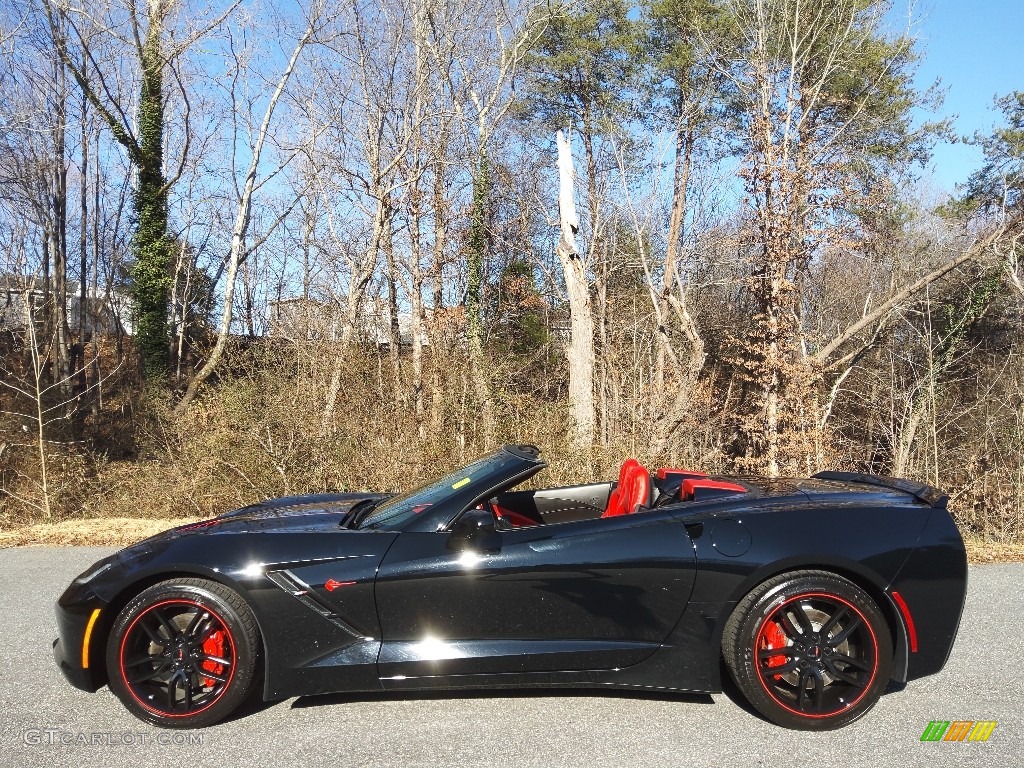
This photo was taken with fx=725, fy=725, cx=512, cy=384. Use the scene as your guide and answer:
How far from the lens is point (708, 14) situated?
21000 mm

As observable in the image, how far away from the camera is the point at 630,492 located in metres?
3.81

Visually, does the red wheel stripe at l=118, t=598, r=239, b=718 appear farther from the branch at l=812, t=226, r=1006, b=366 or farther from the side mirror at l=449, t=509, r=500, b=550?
the branch at l=812, t=226, r=1006, b=366

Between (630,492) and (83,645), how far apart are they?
2644mm

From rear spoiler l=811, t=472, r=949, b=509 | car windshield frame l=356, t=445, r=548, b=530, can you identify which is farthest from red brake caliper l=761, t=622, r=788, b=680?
car windshield frame l=356, t=445, r=548, b=530

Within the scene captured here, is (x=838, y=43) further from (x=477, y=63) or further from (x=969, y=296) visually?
(x=477, y=63)

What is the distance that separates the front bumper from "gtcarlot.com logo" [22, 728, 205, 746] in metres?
0.21

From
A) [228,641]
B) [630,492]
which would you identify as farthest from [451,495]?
[228,641]

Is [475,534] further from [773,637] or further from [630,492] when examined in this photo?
[773,637]

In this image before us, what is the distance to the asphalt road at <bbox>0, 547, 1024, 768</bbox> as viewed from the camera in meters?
2.84

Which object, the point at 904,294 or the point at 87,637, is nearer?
the point at 87,637

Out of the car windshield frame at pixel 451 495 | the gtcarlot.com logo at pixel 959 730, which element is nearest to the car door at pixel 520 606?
the car windshield frame at pixel 451 495

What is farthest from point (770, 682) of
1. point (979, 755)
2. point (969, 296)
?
point (969, 296)

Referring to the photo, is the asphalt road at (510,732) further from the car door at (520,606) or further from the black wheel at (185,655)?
the car door at (520,606)

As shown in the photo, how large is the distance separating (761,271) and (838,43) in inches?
230
